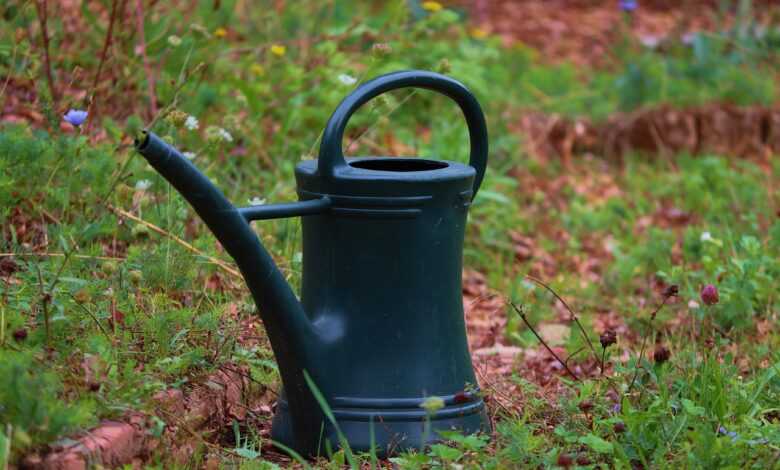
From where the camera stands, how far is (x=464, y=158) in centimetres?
380

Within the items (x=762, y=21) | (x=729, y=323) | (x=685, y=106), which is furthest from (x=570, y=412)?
(x=762, y=21)

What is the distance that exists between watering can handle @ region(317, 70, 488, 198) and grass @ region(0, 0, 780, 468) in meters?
0.43

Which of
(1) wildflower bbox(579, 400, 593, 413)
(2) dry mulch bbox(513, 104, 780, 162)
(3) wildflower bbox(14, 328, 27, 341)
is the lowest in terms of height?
(1) wildflower bbox(579, 400, 593, 413)

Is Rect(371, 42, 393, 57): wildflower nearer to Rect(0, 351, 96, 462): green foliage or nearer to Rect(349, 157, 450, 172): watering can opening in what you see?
Rect(349, 157, 450, 172): watering can opening

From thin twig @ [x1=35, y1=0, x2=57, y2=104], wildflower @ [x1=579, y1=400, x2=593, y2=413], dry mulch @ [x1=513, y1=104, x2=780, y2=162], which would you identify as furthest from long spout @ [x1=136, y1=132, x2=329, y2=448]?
dry mulch @ [x1=513, y1=104, x2=780, y2=162]

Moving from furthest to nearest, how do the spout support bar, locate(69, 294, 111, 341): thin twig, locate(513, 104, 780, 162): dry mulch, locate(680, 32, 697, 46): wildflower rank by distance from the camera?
locate(680, 32, 697, 46): wildflower → locate(513, 104, 780, 162): dry mulch → locate(69, 294, 111, 341): thin twig → the spout support bar

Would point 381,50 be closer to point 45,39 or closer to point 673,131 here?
point 45,39

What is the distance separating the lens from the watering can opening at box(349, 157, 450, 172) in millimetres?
2047

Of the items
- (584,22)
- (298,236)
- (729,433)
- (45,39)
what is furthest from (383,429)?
(584,22)

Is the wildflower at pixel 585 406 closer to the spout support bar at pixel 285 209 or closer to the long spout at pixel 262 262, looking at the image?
the long spout at pixel 262 262

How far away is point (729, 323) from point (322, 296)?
1.32 metres

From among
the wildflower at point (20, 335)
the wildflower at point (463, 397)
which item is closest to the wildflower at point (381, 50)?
the wildflower at point (463, 397)

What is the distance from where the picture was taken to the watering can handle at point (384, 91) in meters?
1.83

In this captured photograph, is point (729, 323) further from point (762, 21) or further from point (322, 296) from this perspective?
point (762, 21)
